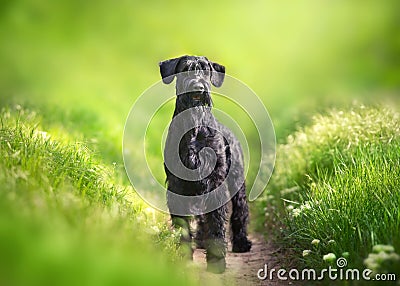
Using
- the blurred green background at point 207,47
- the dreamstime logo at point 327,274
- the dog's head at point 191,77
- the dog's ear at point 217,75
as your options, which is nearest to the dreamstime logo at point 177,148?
the dog's head at point 191,77

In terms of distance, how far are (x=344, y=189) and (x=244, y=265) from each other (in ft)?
4.46

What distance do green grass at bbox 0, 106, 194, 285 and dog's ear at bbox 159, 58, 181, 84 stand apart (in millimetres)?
1063

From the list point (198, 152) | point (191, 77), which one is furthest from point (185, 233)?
point (191, 77)

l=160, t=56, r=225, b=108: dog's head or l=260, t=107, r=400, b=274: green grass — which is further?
l=160, t=56, r=225, b=108: dog's head

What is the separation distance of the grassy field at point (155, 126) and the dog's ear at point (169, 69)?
3.34ft

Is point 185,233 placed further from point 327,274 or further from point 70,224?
point 70,224

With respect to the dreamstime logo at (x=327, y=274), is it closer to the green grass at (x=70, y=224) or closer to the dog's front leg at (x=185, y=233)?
the dog's front leg at (x=185, y=233)

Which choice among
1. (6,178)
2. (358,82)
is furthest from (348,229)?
(358,82)

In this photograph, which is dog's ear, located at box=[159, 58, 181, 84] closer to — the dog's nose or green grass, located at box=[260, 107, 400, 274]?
the dog's nose

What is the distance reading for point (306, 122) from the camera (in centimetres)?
821

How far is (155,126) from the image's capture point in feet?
31.2

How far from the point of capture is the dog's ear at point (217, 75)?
5453 millimetres

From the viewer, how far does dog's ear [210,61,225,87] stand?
5453 mm

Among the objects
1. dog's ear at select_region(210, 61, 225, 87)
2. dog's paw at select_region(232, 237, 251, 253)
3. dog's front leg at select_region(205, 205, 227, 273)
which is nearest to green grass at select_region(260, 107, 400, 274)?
dog's paw at select_region(232, 237, 251, 253)
